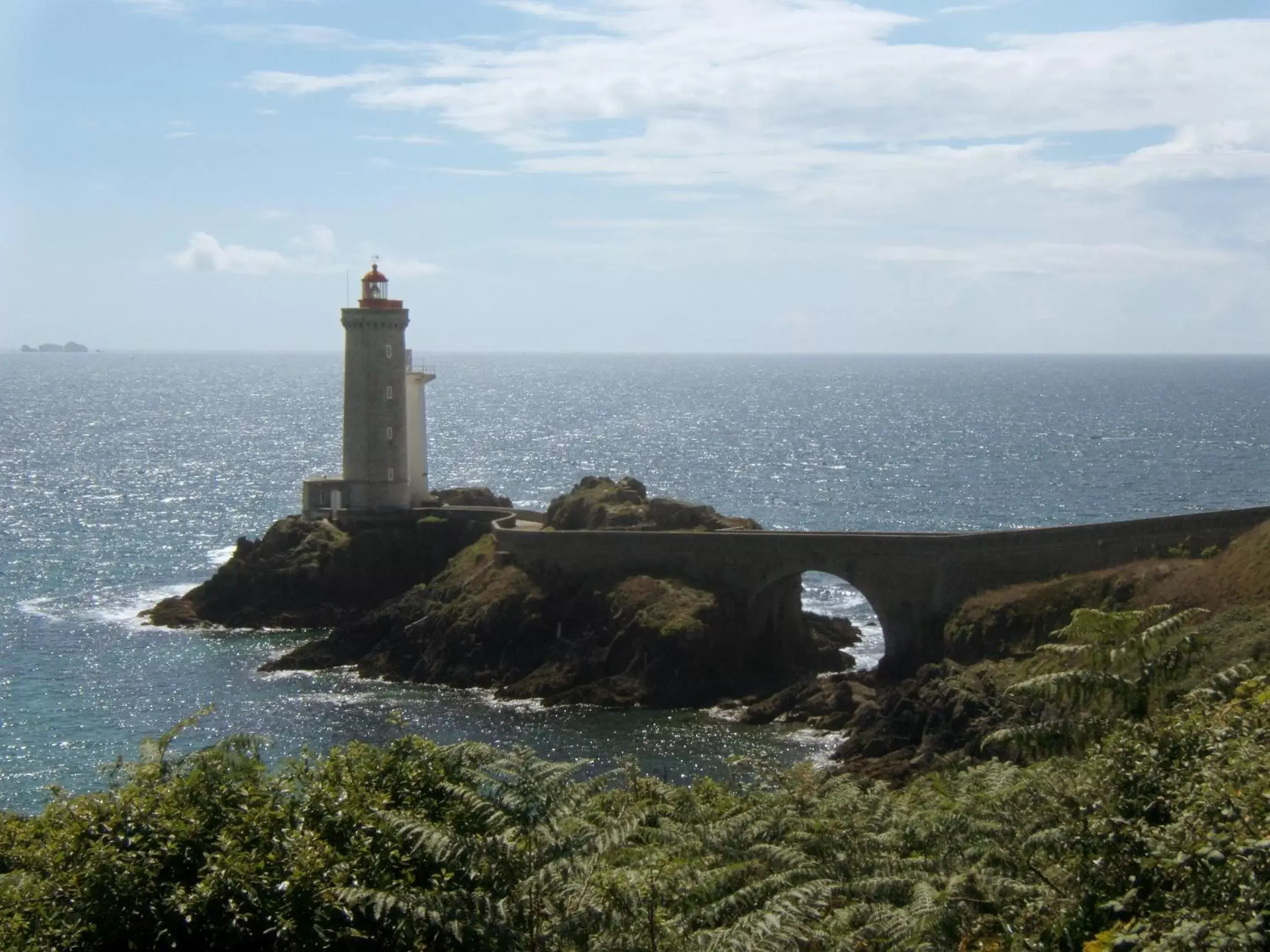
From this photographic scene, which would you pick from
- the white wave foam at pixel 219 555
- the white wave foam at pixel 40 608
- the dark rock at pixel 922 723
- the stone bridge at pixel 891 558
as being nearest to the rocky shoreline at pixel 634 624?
the dark rock at pixel 922 723

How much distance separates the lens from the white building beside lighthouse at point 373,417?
5784 cm

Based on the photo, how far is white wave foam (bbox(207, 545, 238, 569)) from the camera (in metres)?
68.1

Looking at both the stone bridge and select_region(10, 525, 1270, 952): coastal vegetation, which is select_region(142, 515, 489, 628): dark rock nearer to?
the stone bridge

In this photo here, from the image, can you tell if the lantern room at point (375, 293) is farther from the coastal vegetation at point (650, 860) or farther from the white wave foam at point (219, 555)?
the coastal vegetation at point (650, 860)

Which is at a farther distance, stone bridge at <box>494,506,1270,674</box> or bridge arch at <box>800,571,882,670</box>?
bridge arch at <box>800,571,882,670</box>

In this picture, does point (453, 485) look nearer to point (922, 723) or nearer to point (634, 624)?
point (634, 624)

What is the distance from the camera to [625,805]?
622 inches

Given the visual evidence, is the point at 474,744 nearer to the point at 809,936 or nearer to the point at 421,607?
the point at 809,936

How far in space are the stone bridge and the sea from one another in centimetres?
403

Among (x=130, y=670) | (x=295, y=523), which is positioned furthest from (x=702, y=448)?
(x=130, y=670)

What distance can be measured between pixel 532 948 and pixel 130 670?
3813 centimetres

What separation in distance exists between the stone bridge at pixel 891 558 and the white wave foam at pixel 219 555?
22.6m

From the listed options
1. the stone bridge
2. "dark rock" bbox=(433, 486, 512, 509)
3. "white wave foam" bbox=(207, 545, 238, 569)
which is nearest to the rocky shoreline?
the stone bridge

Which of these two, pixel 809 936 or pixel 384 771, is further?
pixel 384 771
